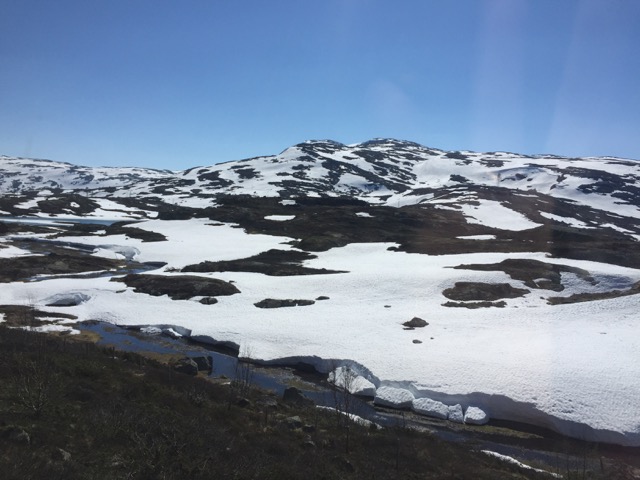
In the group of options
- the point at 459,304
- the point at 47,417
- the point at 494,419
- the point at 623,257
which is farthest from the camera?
the point at 623,257

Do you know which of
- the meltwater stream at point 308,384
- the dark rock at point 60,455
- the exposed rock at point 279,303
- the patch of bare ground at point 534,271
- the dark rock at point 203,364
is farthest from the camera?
the patch of bare ground at point 534,271

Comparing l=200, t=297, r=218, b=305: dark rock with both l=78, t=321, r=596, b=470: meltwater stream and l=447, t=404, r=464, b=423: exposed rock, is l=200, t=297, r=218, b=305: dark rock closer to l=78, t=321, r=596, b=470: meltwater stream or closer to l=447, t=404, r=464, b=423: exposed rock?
l=78, t=321, r=596, b=470: meltwater stream

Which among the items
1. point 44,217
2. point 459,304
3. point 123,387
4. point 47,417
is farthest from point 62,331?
point 44,217

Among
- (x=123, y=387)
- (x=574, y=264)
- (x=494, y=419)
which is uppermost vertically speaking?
(x=574, y=264)

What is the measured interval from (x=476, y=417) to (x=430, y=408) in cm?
267

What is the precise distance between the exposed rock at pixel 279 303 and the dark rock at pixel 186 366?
15.2 meters

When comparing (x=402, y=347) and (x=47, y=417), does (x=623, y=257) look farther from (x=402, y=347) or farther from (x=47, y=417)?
(x=47, y=417)

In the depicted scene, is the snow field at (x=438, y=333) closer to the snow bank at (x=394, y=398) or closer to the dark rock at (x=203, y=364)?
the snow bank at (x=394, y=398)

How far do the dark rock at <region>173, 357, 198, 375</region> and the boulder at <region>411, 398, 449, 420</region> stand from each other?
47.9ft

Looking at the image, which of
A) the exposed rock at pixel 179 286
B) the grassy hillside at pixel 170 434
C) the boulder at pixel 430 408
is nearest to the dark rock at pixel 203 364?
the grassy hillside at pixel 170 434

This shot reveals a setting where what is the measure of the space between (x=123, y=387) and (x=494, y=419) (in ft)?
68.9

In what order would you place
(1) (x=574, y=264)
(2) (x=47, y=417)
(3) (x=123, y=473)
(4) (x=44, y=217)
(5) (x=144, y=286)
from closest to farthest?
(3) (x=123, y=473) < (2) (x=47, y=417) < (5) (x=144, y=286) < (1) (x=574, y=264) < (4) (x=44, y=217)

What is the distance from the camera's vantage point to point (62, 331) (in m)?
35.8

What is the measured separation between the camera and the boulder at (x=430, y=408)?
25641 millimetres
